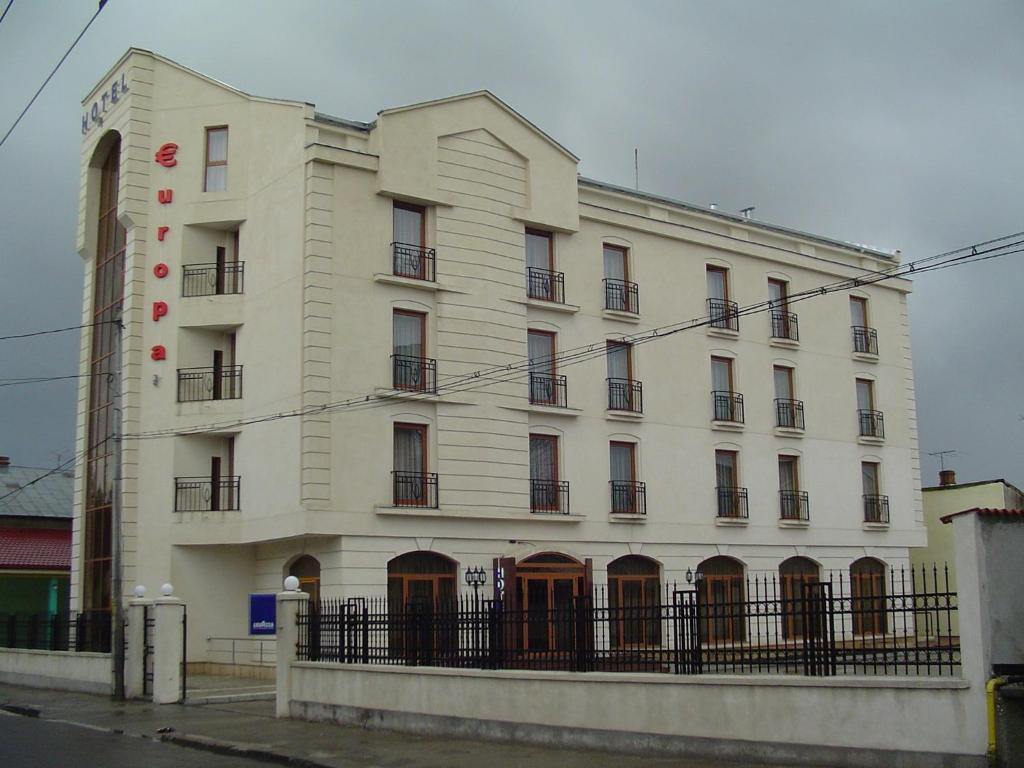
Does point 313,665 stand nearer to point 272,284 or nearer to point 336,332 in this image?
point 336,332

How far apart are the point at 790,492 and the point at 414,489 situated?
48.0 ft

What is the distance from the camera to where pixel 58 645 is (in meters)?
31.7

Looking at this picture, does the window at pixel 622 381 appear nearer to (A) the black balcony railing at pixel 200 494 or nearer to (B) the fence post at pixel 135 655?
(A) the black balcony railing at pixel 200 494

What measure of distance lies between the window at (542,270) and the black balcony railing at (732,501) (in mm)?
8472

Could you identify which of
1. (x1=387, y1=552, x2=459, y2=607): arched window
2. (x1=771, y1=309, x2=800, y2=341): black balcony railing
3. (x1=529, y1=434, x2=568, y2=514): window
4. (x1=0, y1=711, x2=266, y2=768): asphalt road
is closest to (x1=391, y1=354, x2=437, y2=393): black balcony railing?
(x1=529, y1=434, x2=568, y2=514): window

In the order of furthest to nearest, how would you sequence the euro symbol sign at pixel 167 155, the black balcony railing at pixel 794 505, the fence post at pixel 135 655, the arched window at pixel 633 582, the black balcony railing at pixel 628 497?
1. the black balcony railing at pixel 794 505
2. the black balcony railing at pixel 628 497
3. the arched window at pixel 633 582
4. the euro symbol sign at pixel 167 155
5. the fence post at pixel 135 655

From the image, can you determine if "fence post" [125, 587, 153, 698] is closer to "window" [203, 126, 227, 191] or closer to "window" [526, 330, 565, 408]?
"window" [526, 330, 565, 408]

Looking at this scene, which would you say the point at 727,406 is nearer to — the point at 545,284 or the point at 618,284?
the point at 618,284

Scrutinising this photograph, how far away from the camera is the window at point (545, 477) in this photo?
34031 millimetres

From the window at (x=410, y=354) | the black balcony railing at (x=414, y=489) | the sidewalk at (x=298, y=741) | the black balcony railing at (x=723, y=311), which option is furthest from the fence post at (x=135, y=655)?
the black balcony railing at (x=723, y=311)

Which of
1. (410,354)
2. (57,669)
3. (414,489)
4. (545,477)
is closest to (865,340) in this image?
(545,477)

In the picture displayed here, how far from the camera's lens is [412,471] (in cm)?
3161

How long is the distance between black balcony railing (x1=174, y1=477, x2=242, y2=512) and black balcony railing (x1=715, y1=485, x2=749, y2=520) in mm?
15246

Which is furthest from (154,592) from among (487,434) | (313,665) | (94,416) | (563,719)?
(563,719)
